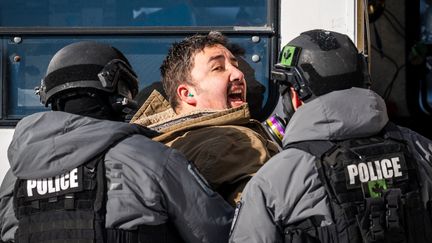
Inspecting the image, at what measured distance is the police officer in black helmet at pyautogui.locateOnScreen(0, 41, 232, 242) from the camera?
7.19ft

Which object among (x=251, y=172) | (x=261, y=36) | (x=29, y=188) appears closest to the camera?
(x=29, y=188)

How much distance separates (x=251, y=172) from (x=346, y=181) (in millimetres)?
607

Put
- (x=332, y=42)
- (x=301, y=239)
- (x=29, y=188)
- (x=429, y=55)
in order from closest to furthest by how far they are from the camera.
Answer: (x=301, y=239)
(x=29, y=188)
(x=332, y=42)
(x=429, y=55)

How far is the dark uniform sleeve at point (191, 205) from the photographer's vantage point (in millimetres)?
2223

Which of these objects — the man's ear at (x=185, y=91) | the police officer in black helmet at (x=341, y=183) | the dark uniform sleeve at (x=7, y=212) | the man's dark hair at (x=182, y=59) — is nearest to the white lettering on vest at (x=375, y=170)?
the police officer in black helmet at (x=341, y=183)

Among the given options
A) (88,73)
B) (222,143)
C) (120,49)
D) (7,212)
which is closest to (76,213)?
(7,212)

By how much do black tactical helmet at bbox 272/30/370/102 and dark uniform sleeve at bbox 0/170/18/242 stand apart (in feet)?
3.02

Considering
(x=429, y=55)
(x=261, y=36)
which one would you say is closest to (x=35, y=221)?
(x=261, y=36)

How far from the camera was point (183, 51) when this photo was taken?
3217mm

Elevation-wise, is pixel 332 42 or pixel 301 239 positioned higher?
pixel 332 42

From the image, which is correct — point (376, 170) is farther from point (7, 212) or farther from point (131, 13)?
point (131, 13)

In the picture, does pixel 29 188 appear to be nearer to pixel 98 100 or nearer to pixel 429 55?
pixel 98 100

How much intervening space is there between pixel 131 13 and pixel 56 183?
3.92ft

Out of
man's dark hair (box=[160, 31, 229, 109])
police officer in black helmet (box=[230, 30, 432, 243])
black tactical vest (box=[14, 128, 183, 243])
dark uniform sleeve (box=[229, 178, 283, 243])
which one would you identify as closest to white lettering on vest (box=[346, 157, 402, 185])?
police officer in black helmet (box=[230, 30, 432, 243])
